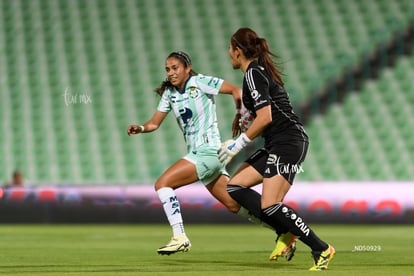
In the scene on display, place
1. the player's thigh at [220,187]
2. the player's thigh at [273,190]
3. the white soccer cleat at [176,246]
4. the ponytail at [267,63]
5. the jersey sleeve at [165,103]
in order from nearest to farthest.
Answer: the player's thigh at [273,190], the ponytail at [267,63], the white soccer cleat at [176,246], the player's thigh at [220,187], the jersey sleeve at [165,103]

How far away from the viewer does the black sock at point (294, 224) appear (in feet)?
26.6

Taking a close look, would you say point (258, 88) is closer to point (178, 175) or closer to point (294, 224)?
point (294, 224)

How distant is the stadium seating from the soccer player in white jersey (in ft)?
33.5

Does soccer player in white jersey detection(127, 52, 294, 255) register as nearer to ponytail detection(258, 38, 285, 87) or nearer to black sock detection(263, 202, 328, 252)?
ponytail detection(258, 38, 285, 87)

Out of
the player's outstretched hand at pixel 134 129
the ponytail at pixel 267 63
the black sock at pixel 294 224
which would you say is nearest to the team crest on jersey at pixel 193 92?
the player's outstretched hand at pixel 134 129

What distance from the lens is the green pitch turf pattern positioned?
8.37 meters

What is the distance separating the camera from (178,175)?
9375mm

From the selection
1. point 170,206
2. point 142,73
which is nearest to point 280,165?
point 170,206

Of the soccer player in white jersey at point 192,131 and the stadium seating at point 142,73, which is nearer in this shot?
the soccer player in white jersey at point 192,131

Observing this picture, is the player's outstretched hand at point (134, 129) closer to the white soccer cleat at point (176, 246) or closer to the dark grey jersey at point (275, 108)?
the white soccer cleat at point (176, 246)

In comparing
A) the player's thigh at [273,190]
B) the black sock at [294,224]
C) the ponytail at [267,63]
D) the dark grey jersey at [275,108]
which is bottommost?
the black sock at [294,224]

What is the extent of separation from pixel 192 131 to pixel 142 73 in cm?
1337

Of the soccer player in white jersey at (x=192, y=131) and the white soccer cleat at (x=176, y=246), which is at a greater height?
the soccer player in white jersey at (x=192, y=131)

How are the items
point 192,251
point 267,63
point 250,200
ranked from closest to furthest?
point 267,63 → point 250,200 → point 192,251
